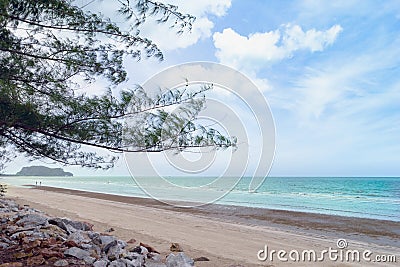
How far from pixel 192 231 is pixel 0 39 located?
25.9ft

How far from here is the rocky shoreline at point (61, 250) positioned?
452 centimetres

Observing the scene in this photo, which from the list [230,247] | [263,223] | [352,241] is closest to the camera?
[230,247]

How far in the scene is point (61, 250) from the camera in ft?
16.0

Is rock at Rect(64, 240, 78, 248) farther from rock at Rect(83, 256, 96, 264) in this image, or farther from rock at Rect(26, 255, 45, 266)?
rock at Rect(26, 255, 45, 266)

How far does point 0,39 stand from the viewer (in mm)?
4309

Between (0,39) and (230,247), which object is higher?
(0,39)

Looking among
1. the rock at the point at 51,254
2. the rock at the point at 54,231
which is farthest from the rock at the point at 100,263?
the rock at the point at 54,231

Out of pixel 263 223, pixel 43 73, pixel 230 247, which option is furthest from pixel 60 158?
pixel 263 223

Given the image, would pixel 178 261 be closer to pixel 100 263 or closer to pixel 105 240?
pixel 100 263

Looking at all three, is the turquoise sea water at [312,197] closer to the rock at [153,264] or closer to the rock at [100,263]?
the rock at [153,264]

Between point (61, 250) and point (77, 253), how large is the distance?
25cm

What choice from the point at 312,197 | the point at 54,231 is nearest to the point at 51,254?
the point at 54,231

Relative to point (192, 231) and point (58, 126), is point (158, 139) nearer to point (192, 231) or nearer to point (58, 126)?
point (58, 126)

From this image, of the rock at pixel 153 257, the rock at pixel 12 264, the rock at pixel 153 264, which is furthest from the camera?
the rock at pixel 153 257
